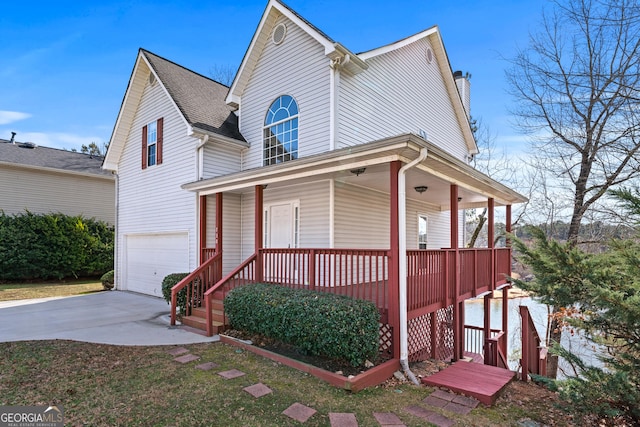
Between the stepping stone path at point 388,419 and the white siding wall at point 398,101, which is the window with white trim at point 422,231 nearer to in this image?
the white siding wall at point 398,101

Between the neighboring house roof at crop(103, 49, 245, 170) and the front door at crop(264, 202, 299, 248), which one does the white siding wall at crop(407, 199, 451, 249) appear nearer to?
the front door at crop(264, 202, 299, 248)

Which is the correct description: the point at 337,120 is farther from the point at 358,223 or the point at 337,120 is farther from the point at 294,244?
the point at 294,244

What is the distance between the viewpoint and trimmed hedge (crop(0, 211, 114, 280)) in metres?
15.4

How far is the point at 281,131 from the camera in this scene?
972 cm

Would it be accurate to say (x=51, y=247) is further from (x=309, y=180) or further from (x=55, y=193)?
(x=309, y=180)

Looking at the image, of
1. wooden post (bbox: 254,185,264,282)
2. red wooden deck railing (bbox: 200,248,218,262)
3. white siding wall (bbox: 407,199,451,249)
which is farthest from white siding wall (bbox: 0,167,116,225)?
white siding wall (bbox: 407,199,451,249)

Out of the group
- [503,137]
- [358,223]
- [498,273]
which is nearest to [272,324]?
[358,223]

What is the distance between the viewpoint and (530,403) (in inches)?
191

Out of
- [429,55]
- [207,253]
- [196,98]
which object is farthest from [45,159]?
[429,55]

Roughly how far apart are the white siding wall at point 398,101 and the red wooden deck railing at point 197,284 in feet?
14.5

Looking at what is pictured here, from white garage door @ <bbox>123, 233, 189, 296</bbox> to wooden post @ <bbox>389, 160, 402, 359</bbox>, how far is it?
7.30 m

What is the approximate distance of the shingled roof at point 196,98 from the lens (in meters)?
10.5

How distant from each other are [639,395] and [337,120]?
22.5 feet

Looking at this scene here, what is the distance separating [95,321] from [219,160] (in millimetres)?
5176
